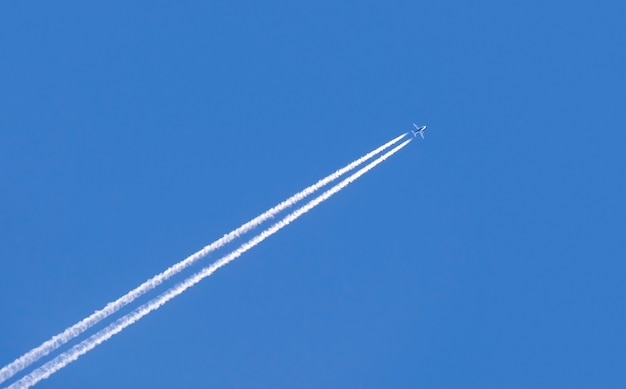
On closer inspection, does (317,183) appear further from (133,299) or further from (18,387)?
(18,387)

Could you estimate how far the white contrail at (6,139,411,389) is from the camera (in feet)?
204

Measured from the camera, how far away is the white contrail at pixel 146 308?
62219 millimetres

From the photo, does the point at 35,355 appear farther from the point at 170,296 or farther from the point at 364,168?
the point at 364,168

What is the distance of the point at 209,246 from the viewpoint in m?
70.3

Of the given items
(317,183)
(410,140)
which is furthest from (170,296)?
(410,140)

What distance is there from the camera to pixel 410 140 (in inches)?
3228

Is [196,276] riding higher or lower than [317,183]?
lower

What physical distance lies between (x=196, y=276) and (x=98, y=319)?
6709mm

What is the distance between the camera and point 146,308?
2613 inches

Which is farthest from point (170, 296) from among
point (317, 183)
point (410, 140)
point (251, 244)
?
point (410, 140)

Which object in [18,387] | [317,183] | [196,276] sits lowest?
[18,387]

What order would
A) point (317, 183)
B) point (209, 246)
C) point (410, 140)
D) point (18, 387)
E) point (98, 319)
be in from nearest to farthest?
point (18, 387), point (98, 319), point (209, 246), point (317, 183), point (410, 140)

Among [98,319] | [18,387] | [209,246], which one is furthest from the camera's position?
[209,246]

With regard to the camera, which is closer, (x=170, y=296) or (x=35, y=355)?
(x=35, y=355)
